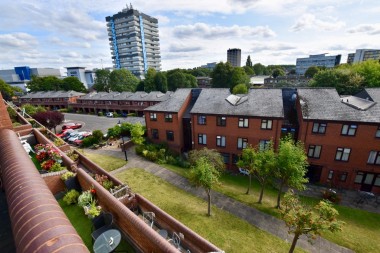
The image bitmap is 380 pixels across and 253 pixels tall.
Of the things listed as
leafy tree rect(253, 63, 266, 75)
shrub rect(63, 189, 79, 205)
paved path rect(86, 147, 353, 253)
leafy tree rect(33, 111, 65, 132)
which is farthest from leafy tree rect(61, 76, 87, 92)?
leafy tree rect(253, 63, 266, 75)

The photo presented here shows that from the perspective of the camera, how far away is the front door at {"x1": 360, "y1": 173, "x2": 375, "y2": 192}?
2139cm

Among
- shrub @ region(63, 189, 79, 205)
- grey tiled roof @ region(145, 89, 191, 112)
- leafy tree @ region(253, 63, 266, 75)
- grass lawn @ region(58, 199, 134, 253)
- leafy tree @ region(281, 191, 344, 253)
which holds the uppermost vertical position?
leafy tree @ region(253, 63, 266, 75)

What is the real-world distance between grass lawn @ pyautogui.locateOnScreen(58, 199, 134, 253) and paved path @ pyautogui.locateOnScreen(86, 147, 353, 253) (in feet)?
41.1

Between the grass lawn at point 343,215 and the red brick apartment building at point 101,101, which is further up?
the red brick apartment building at point 101,101

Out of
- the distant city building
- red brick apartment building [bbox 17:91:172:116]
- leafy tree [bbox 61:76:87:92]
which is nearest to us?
red brick apartment building [bbox 17:91:172:116]

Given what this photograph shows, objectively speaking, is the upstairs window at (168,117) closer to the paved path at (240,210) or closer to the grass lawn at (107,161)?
the paved path at (240,210)

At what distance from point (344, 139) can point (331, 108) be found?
3.80 metres

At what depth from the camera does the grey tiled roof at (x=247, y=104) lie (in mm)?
24098

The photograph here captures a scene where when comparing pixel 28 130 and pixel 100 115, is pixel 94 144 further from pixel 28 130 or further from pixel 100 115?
pixel 100 115

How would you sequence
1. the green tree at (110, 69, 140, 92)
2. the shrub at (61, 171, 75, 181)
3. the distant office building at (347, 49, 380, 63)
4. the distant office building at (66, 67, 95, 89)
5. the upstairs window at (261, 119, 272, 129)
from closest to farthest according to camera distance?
the shrub at (61, 171, 75, 181), the upstairs window at (261, 119, 272, 129), the green tree at (110, 69, 140, 92), the distant office building at (347, 49, 380, 63), the distant office building at (66, 67, 95, 89)

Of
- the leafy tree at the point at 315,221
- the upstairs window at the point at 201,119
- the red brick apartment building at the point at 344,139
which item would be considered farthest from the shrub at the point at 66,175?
the red brick apartment building at the point at 344,139

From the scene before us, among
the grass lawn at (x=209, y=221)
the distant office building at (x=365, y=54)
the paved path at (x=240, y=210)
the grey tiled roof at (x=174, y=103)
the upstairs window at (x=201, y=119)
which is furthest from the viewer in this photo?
the distant office building at (x=365, y=54)

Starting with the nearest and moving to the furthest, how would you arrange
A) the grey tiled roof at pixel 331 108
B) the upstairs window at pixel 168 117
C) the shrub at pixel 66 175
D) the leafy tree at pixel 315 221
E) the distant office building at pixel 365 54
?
the leafy tree at pixel 315 221 → the shrub at pixel 66 175 → the grey tiled roof at pixel 331 108 → the upstairs window at pixel 168 117 → the distant office building at pixel 365 54

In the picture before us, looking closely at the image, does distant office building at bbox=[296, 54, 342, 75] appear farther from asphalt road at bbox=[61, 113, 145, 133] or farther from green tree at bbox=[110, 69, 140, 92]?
asphalt road at bbox=[61, 113, 145, 133]
